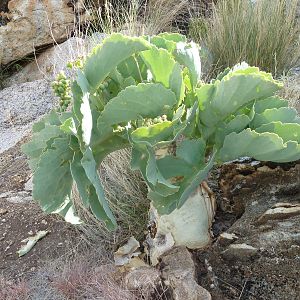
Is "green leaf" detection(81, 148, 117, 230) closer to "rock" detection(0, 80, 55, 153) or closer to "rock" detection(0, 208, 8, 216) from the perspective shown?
"rock" detection(0, 208, 8, 216)

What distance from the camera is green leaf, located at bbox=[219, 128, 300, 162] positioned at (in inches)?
67.1

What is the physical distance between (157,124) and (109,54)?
26 centimetres

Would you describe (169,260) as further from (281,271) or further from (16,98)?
(16,98)

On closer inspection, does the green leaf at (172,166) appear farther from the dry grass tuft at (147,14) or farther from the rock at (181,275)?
the dry grass tuft at (147,14)

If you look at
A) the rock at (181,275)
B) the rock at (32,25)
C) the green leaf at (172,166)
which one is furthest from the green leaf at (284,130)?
the rock at (32,25)

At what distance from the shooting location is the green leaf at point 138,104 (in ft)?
5.51

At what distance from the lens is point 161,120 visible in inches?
68.0

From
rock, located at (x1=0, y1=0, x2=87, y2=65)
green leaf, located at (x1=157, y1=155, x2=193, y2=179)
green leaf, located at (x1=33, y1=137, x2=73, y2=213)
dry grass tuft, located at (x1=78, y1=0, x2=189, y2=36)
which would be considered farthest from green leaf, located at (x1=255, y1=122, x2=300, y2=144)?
rock, located at (x1=0, y1=0, x2=87, y2=65)

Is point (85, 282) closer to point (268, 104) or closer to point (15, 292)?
point (15, 292)

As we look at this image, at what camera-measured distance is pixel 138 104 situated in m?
1.73

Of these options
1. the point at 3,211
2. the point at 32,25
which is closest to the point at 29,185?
the point at 3,211

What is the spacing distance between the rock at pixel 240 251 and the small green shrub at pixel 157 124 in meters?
0.29

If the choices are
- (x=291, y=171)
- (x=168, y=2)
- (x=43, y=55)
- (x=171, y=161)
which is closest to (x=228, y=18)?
(x=168, y=2)

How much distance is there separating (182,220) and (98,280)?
0.45 metres
